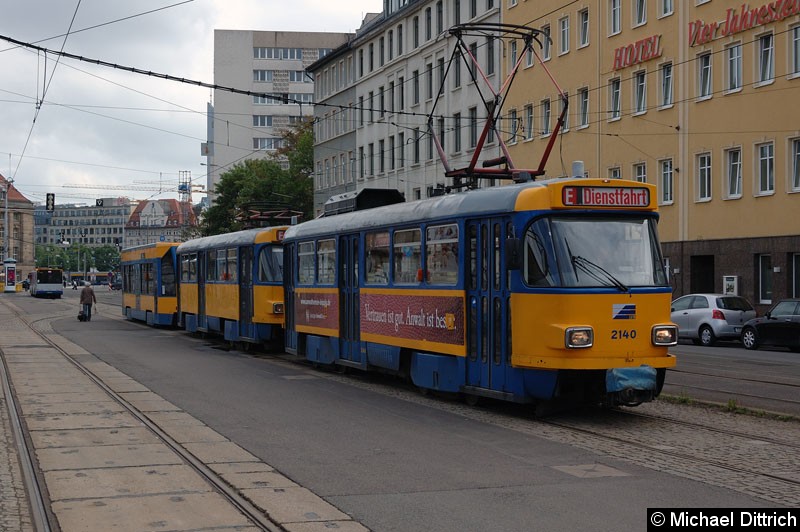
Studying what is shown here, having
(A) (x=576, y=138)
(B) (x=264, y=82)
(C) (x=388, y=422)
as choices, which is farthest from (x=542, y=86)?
(B) (x=264, y=82)

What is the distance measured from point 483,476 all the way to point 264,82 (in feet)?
366

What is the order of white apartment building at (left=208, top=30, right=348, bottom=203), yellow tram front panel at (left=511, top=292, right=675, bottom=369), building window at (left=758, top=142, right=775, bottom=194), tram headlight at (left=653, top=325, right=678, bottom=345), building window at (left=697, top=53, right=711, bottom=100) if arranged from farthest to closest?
white apartment building at (left=208, top=30, right=348, bottom=203) < building window at (left=697, top=53, right=711, bottom=100) < building window at (left=758, top=142, right=775, bottom=194) < tram headlight at (left=653, top=325, right=678, bottom=345) < yellow tram front panel at (left=511, top=292, right=675, bottom=369)

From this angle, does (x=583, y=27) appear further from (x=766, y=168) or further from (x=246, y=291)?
(x=246, y=291)

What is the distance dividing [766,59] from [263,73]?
8697 centimetres

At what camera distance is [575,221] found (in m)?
12.9

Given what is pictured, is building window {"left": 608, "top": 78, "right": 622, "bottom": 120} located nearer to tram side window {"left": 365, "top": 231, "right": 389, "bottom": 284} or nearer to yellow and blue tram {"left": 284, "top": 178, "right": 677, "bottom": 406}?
tram side window {"left": 365, "top": 231, "right": 389, "bottom": 284}

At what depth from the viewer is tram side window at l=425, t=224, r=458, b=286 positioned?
14.7m

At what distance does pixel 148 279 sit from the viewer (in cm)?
4078

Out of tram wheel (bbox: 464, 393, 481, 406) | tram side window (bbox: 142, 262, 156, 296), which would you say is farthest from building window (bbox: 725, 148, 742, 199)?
tram wheel (bbox: 464, 393, 481, 406)

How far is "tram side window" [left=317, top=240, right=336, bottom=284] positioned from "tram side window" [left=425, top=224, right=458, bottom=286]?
13.8ft

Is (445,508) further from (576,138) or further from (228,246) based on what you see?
(576,138)

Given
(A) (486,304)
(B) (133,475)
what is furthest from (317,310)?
(B) (133,475)

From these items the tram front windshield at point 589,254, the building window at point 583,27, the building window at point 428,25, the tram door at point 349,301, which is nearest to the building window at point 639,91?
the building window at point 583,27

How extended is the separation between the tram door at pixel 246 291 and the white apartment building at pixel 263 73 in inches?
3549
